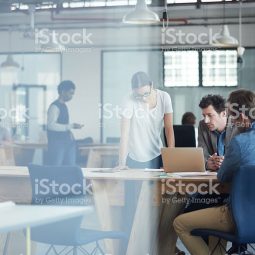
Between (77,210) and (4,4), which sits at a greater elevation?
(4,4)

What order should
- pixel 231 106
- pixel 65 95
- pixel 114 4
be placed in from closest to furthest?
pixel 231 106 < pixel 65 95 < pixel 114 4

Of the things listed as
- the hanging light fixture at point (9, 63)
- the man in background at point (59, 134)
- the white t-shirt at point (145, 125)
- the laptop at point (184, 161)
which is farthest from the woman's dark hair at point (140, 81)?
the hanging light fixture at point (9, 63)

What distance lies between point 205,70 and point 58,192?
799 cm

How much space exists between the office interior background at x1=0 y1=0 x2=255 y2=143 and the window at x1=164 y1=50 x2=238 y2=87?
0.02 m

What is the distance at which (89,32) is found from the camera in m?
9.57

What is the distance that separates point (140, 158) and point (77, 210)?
1.81 metres

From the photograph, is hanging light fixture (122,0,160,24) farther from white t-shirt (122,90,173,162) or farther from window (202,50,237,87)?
window (202,50,237,87)

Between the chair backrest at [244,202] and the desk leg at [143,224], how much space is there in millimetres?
748

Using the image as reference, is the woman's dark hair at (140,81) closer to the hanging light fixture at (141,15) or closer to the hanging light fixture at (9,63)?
the hanging light fixture at (9,63)

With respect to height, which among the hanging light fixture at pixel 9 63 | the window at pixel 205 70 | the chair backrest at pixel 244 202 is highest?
the window at pixel 205 70

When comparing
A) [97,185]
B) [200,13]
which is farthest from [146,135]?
[200,13]

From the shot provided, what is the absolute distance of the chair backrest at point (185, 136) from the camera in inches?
225

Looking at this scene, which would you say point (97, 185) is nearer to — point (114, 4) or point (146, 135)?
point (146, 135)

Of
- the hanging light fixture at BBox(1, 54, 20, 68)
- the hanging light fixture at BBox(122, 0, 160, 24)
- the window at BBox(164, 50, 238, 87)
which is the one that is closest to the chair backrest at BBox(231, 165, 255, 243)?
the hanging light fixture at BBox(1, 54, 20, 68)
